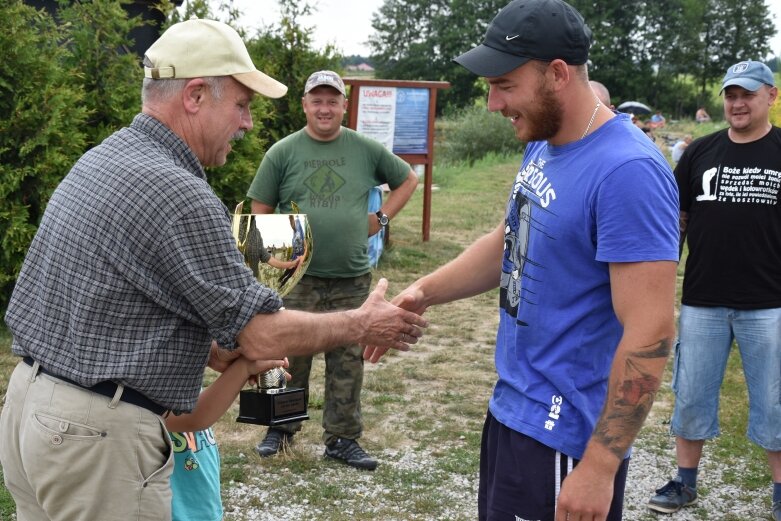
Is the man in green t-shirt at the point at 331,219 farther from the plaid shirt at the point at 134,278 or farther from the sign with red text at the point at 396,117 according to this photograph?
the sign with red text at the point at 396,117

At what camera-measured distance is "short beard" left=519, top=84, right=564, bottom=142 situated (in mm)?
2518

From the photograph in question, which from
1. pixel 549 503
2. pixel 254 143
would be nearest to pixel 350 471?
pixel 549 503

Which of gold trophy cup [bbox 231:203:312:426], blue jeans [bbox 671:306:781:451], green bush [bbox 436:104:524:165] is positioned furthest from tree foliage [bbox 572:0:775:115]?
gold trophy cup [bbox 231:203:312:426]

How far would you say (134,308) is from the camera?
2328mm

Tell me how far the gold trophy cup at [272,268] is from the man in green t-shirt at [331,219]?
6.68 ft

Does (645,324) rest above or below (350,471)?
above

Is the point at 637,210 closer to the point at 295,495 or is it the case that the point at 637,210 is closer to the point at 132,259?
the point at 132,259

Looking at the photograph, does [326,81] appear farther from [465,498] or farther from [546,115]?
[546,115]

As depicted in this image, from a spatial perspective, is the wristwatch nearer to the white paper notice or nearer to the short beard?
the short beard

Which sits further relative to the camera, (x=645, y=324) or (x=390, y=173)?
A: (x=390, y=173)

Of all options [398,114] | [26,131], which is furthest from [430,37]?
[26,131]

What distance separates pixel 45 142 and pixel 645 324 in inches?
263

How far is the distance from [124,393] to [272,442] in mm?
3285

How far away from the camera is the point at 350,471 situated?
17.7 feet
